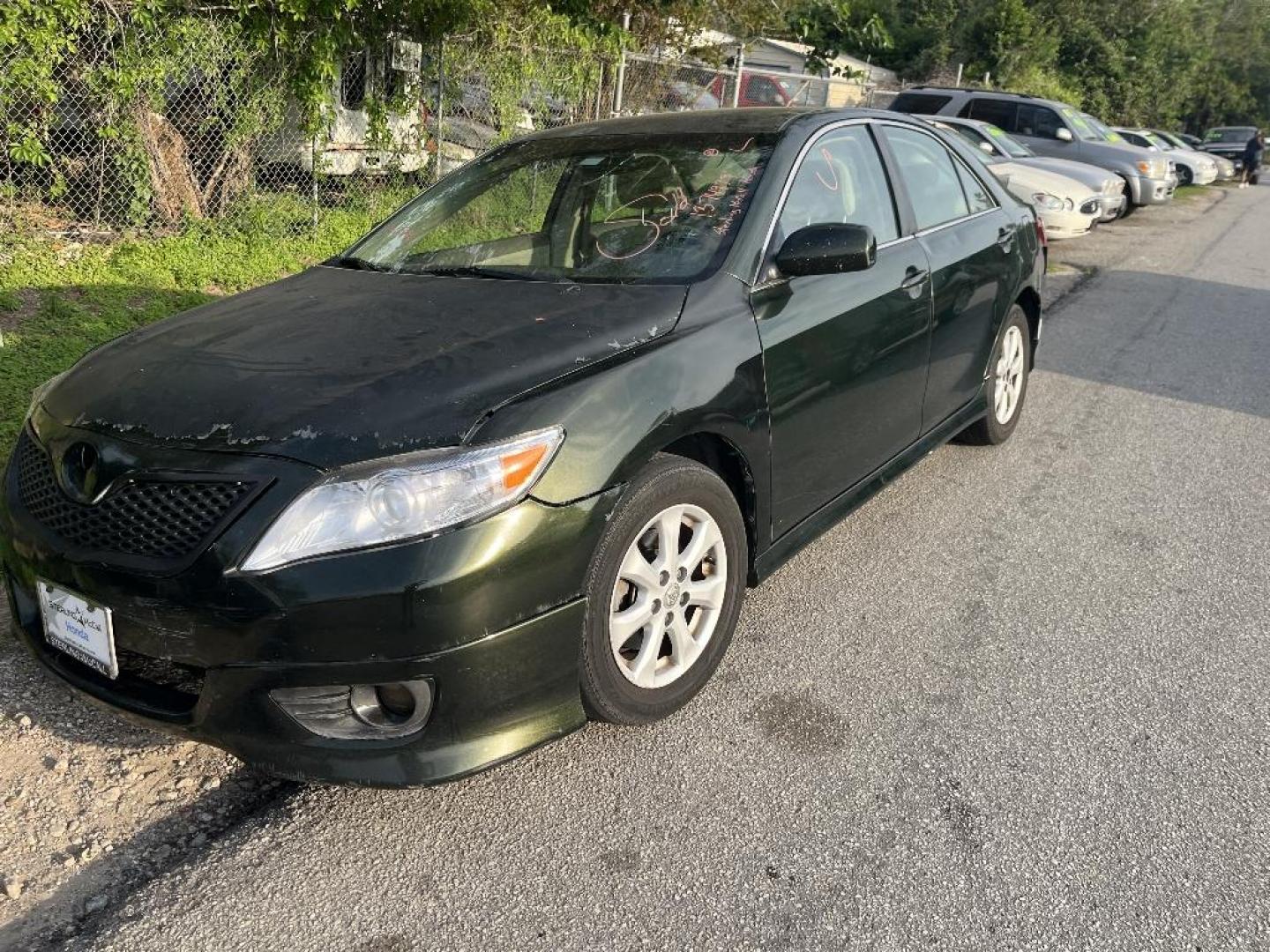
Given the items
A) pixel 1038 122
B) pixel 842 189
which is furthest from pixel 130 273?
pixel 1038 122

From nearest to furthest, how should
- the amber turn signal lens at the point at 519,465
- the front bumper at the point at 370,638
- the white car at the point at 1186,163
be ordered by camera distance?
the front bumper at the point at 370,638 < the amber turn signal lens at the point at 519,465 < the white car at the point at 1186,163

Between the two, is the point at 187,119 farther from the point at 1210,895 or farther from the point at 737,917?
the point at 1210,895

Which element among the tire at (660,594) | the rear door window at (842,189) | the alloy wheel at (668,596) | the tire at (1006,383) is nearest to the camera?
the tire at (660,594)

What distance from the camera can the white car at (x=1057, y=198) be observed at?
11.6 meters

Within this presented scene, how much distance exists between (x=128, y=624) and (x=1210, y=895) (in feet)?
8.09

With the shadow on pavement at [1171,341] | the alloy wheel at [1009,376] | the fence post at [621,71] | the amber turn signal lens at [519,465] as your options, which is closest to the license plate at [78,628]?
the amber turn signal lens at [519,465]

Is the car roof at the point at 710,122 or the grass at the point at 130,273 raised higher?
the car roof at the point at 710,122

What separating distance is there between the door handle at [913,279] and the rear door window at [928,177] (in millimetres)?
240

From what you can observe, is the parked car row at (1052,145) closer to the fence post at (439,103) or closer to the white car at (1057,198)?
the white car at (1057,198)

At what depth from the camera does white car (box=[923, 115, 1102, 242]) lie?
1162cm

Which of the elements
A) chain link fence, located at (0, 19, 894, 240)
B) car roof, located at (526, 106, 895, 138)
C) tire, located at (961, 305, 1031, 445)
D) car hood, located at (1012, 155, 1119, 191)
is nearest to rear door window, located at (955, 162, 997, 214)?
tire, located at (961, 305, 1031, 445)

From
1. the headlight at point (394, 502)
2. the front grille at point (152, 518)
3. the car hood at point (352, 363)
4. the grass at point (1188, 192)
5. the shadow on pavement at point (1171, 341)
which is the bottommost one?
the grass at point (1188, 192)

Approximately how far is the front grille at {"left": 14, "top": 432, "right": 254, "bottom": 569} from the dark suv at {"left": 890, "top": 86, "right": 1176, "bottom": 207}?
636 inches

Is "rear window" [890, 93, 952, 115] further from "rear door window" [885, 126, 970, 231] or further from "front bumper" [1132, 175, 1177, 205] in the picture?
"rear door window" [885, 126, 970, 231]
